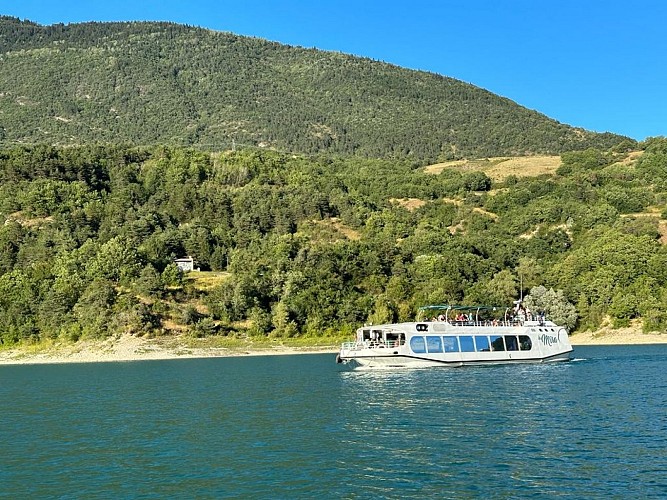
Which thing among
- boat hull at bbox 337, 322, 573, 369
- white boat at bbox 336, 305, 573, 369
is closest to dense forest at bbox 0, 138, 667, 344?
white boat at bbox 336, 305, 573, 369

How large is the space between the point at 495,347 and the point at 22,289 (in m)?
93.7

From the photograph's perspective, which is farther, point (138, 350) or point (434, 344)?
point (138, 350)

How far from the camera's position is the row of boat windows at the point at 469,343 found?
3292 inches

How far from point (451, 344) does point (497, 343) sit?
21.7ft

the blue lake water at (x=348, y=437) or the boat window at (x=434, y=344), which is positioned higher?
the boat window at (x=434, y=344)

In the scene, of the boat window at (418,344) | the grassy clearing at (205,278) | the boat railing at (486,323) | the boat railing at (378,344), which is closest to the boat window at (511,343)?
the boat railing at (486,323)

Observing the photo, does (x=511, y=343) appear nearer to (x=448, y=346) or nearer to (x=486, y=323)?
(x=486, y=323)

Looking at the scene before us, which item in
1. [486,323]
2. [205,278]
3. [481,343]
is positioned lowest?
[481,343]

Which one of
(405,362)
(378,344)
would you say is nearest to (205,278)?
(378,344)

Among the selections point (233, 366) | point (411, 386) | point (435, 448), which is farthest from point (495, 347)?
point (435, 448)

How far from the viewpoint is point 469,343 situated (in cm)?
8631

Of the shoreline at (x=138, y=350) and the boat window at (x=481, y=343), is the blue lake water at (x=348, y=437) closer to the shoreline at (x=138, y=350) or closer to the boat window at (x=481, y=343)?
the boat window at (x=481, y=343)

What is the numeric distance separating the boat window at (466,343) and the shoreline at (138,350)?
39.6 m

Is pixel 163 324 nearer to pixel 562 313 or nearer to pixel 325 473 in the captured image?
pixel 562 313
